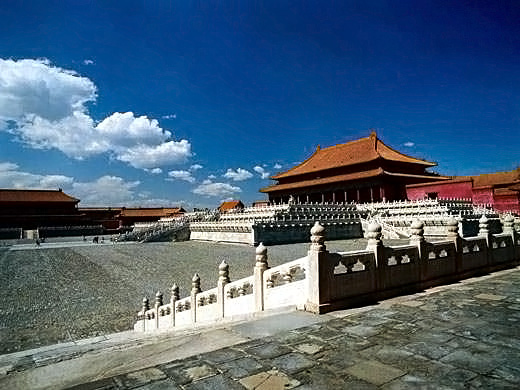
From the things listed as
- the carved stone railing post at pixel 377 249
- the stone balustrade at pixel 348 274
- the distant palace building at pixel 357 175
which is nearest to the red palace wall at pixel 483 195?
the distant palace building at pixel 357 175

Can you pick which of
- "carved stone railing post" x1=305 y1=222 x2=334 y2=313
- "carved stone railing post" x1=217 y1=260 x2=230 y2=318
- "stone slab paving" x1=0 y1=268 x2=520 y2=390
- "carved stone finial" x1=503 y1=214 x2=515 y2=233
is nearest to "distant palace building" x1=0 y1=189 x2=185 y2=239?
"carved stone railing post" x1=217 y1=260 x2=230 y2=318

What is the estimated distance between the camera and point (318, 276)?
563 centimetres

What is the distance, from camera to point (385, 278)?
6711 millimetres

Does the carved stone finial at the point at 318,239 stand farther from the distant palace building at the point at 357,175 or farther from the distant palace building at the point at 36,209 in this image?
the distant palace building at the point at 36,209

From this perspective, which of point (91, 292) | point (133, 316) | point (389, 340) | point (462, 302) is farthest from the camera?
point (91, 292)

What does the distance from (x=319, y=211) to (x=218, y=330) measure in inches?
921

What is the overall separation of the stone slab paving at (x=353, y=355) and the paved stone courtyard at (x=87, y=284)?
7.75m

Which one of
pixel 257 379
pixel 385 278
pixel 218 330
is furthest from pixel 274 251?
pixel 257 379

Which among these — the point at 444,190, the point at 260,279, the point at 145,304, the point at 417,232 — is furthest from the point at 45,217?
the point at 417,232

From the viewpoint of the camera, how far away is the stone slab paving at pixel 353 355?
3.23 m

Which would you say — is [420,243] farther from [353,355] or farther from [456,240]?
[353,355]

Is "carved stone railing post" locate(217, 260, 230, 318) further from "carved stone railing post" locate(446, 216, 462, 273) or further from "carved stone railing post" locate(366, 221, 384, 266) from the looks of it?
"carved stone railing post" locate(446, 216, 462, 273)

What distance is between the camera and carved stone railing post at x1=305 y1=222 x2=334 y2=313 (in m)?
5.63

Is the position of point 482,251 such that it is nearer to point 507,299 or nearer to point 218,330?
point 507,299
